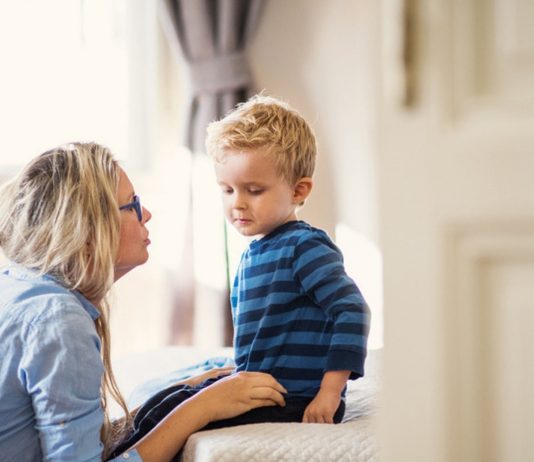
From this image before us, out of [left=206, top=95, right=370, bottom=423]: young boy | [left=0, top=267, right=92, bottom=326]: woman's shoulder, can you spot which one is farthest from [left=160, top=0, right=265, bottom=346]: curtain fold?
[left=0, top=267, right=92, bottom=326]: woman's shoulder

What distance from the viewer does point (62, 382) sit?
1416 millimetres

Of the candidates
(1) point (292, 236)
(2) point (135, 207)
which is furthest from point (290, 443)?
(2) point (135, 207)

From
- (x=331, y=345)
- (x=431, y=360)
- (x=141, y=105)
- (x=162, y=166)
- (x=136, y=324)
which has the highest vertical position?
(x=141, y=105)

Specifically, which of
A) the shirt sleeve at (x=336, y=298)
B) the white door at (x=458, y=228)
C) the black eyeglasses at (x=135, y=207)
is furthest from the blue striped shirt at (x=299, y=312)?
the white door at (x=458, y=228)

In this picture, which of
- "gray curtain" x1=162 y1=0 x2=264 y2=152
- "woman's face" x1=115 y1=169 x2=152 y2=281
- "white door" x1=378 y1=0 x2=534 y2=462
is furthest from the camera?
"gray curtain" x1=162 y1=0 x2=264 y2=152

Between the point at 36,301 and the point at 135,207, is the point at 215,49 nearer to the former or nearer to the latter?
the point at 135,207

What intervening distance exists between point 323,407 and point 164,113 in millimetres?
2056

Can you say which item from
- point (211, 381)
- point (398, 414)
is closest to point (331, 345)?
point (211, 381)

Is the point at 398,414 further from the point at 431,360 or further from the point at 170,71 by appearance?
the point at 170,71

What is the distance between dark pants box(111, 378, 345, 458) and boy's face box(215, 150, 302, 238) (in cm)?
34

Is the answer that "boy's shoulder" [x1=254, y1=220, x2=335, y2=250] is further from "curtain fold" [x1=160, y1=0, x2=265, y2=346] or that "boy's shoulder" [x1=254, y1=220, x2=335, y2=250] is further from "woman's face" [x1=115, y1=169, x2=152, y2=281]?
"curtain fold" [x1=160, y1=0, x2=265, y2=346]

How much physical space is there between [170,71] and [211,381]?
1893mm

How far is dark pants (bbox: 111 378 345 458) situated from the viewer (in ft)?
5.35

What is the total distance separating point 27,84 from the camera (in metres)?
3.38
